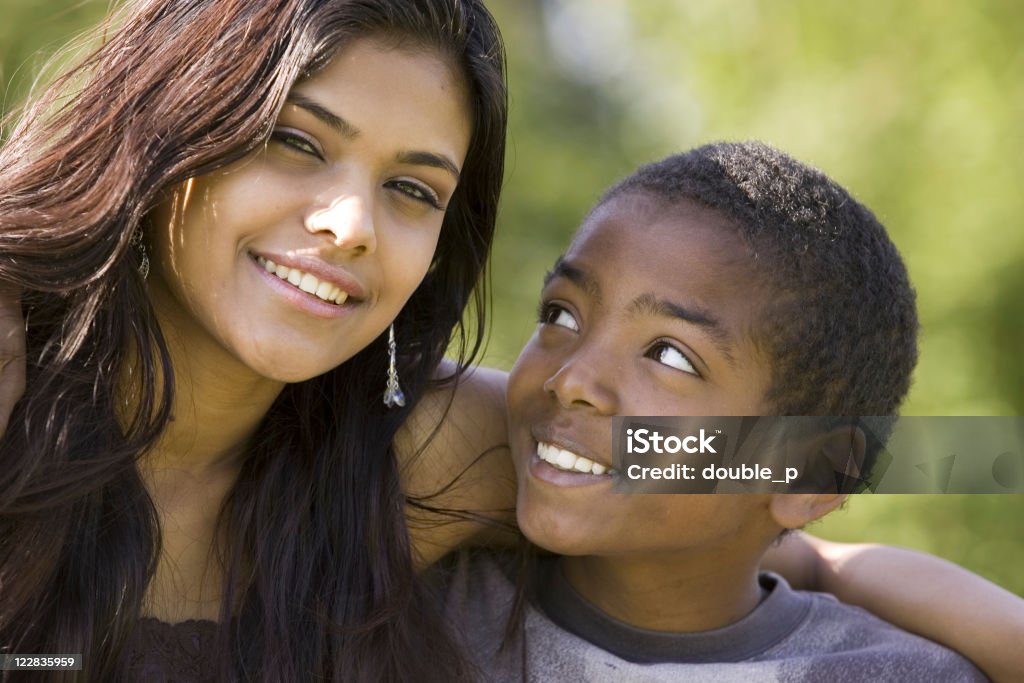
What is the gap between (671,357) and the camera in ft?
7.89

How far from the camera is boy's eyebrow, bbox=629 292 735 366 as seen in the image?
7.83 feet

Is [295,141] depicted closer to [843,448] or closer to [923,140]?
[843,448]

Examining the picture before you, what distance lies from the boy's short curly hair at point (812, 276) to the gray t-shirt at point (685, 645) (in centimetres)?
47

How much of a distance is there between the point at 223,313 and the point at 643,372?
0.79 m

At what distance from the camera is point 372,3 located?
2240mm

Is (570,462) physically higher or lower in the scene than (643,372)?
lower

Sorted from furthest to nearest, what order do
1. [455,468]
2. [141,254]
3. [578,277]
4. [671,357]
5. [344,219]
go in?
[455,468], [578,277], [671,357], [141,254], [344,219]

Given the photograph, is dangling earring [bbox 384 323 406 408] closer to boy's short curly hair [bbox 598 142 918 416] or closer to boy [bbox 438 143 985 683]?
boy [bbox 438 143 985 683]

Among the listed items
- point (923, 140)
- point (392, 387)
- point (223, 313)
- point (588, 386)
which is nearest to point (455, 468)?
point (392, 387)

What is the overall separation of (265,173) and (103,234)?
0.30 meters

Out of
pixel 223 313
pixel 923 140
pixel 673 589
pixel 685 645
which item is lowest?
pixel 685 645

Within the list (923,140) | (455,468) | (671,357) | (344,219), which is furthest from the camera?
(923,140)

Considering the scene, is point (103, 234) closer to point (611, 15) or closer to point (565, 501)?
point (565, 501)

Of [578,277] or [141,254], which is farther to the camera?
[578,277]
